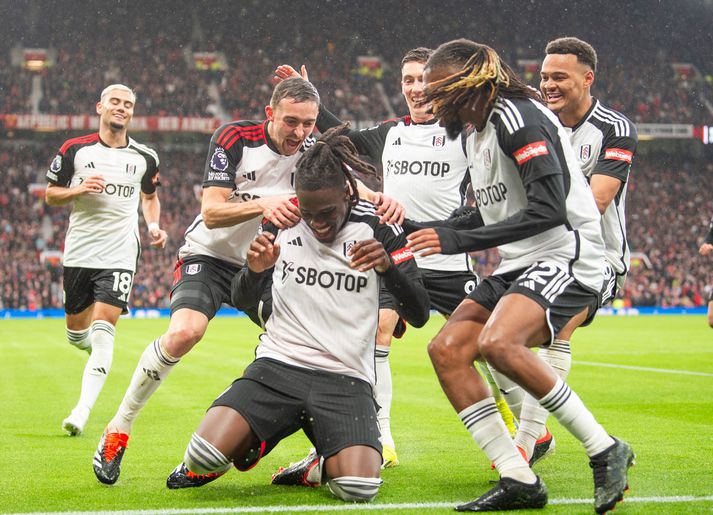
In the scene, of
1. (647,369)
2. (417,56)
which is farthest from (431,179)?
(647,369)

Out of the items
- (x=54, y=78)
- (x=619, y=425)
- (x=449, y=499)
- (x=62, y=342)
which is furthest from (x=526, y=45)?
(x=449, y=499)

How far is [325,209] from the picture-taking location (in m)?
4.37

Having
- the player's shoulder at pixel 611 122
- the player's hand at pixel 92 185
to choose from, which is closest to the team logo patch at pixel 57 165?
the player's hand at pixel 92 185

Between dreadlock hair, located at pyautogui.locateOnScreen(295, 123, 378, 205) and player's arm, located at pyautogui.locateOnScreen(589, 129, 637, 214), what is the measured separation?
1588 millimetres

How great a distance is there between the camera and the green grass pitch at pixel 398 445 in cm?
433

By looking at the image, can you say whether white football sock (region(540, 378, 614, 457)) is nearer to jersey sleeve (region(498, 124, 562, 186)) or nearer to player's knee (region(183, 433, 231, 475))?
jersey sleeve (region(498, 124, 562, 186))

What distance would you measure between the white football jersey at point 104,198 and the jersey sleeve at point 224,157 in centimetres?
275

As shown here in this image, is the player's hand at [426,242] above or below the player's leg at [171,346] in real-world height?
above

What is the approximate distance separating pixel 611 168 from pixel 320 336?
7.19 ft

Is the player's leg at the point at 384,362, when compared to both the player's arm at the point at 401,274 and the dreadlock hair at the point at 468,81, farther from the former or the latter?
the dreadlock hair at the point at 468,81

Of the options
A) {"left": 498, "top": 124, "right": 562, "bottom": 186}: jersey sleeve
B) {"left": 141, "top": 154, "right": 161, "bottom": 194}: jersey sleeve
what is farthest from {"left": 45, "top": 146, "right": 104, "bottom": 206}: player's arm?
{"left": 498, "top": 124, "right": 562, "bottom": 186}: jersey sleeve

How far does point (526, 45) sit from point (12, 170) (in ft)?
75.6

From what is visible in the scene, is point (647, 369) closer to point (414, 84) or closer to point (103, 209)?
point (414, 84)

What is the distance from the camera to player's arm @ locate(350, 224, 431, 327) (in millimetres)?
4367
